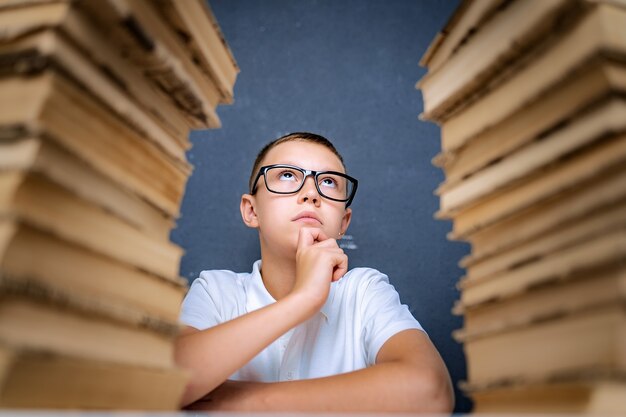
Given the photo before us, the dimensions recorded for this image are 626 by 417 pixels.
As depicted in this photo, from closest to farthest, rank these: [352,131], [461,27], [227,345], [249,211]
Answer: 1. [461,27]
2. [227,345]
3. [249,211]
4. [352,131]

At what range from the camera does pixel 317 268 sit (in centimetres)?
115

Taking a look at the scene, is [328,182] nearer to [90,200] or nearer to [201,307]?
[201,307]

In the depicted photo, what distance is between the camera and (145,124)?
0.69 metres

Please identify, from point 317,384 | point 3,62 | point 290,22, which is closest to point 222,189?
point 290,22

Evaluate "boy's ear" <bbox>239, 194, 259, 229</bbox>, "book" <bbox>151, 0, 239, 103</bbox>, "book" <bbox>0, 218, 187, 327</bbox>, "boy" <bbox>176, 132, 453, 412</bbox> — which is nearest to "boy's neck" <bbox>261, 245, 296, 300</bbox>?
"boy" <bbox>176, 132, 453, 412</bbox>

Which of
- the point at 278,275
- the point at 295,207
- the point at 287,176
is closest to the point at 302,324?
the point at 278,275

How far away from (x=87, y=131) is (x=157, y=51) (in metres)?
0.13

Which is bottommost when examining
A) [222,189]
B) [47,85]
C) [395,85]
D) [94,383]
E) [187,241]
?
[94,383]

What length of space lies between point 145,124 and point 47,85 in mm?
162

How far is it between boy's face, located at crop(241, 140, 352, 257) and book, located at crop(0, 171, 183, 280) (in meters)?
0.74

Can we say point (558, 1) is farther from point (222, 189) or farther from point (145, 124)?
point (222, 189)

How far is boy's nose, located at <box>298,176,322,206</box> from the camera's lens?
4.79ft

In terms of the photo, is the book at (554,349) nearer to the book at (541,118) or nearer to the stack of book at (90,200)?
the book at (541,118)

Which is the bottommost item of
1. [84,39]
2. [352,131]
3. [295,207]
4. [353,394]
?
[353,394]
